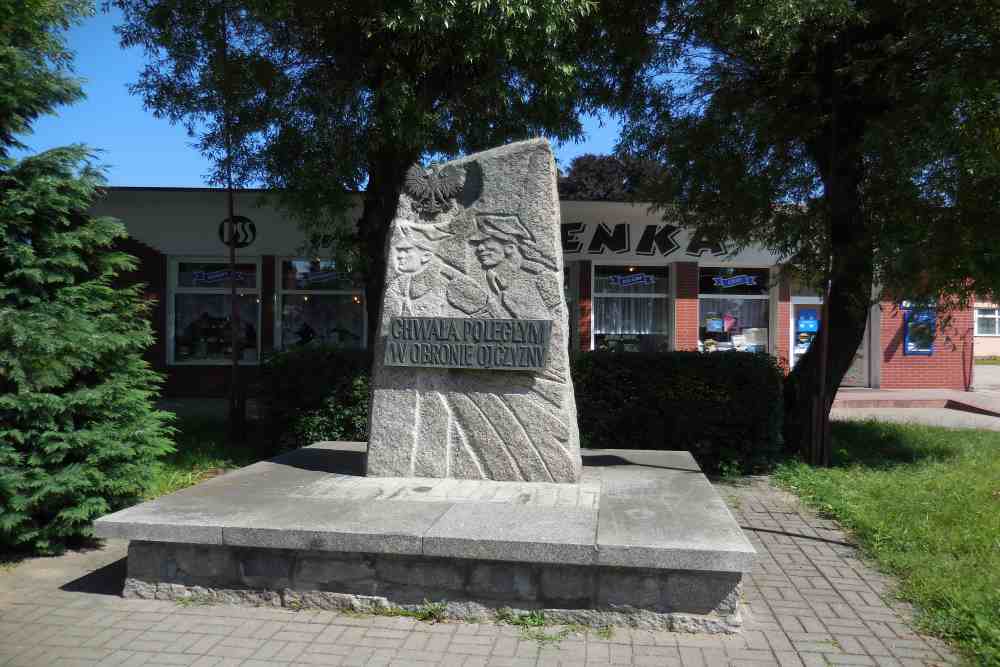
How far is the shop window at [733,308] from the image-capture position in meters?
16.9

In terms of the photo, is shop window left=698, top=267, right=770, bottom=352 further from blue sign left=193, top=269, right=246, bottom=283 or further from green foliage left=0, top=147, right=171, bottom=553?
green foliage left=0, top=147, right=171, bottom=553

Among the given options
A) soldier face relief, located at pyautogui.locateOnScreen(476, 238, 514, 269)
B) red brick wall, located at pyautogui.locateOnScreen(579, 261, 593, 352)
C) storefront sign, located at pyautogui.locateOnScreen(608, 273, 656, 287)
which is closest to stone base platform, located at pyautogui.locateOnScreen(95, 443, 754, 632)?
soldier face relief, located at pyautogui.locateOnScreen(476, 238, 514, 269)

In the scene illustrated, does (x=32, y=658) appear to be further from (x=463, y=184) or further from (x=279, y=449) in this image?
(x=279, y=449)

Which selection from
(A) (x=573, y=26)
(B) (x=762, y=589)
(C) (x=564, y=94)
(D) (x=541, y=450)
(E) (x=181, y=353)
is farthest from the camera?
(E) (x=181, y=353)

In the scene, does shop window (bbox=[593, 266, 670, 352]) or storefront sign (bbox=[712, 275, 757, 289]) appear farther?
storefront sign (bbox=[712, 275, 757, 289])

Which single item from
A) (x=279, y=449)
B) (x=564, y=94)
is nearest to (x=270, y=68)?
(x=564, y=94)

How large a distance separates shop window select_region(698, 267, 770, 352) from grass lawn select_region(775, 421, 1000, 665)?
5946 mm

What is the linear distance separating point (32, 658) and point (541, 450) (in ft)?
10.9

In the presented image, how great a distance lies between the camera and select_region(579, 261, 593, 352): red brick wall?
16.1 m

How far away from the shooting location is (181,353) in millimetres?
15727

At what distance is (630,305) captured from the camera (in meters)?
16.5

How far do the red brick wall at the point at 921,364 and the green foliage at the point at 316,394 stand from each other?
13194 millimetres

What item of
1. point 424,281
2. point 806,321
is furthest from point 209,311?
point 806,321

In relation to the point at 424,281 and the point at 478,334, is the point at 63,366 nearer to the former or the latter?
the point at 424,281
